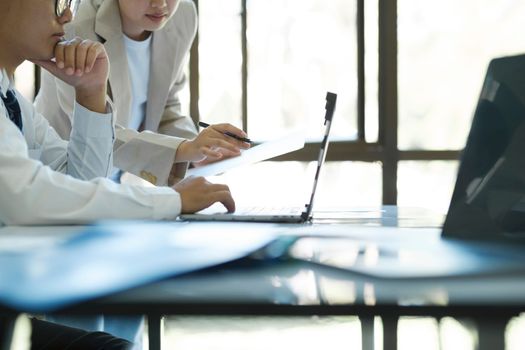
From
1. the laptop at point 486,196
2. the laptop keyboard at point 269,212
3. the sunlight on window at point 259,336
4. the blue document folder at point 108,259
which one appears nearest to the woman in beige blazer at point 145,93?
A: the laptop keyboard at point 269,212

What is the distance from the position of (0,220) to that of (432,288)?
699 millimetres

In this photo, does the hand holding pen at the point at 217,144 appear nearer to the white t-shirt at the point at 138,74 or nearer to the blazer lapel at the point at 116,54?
the blazer lapel at the point at 116,54

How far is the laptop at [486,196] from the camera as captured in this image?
729mm

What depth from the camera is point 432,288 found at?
1.67ft

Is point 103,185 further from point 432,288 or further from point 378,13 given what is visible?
point 378,13

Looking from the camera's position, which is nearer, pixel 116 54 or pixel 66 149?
pixel 66 149

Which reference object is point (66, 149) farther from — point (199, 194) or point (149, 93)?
point (149, 93)

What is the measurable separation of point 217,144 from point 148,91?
2.70ft

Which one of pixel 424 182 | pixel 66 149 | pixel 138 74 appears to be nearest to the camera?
pixel 66 149

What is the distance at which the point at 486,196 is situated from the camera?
0.78m

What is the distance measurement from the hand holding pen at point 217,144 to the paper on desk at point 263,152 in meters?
0.06

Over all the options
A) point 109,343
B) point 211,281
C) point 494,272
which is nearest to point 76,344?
point 109,343

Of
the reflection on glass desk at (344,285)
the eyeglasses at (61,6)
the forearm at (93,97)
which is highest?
the eyeglasses at (61,6)

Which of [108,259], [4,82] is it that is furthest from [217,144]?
[108,259]
